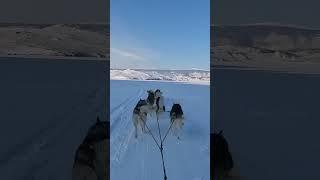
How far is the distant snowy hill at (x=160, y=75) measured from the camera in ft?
7.36

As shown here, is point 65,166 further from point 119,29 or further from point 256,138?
point 256,138

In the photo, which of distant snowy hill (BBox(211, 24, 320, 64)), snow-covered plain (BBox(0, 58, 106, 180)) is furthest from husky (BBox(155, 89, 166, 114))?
distant snowy hill (BBox(211, 24, 320, 64))

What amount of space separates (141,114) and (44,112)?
24.4 inches

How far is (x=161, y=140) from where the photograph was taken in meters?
2.28

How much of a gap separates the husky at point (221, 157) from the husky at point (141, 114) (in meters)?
0.44

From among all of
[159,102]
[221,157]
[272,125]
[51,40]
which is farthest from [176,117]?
[51,40]

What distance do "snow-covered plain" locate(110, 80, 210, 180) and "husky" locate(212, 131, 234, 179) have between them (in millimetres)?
57

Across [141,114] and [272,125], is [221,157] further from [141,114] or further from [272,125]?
[141,114]

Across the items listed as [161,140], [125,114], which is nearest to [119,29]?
[125,114]

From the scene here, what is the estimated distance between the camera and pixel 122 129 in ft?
7.53

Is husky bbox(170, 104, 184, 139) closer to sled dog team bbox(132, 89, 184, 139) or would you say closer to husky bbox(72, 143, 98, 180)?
sled dog team bbox(132, 89, 184, 139)

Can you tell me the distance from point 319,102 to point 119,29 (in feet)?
4.29

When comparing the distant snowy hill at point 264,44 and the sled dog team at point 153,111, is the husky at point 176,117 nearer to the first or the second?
the sled dog team at point 153,111

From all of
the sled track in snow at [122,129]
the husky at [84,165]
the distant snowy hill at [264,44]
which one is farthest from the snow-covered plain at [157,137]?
the distant snowy hill at [264,44]
